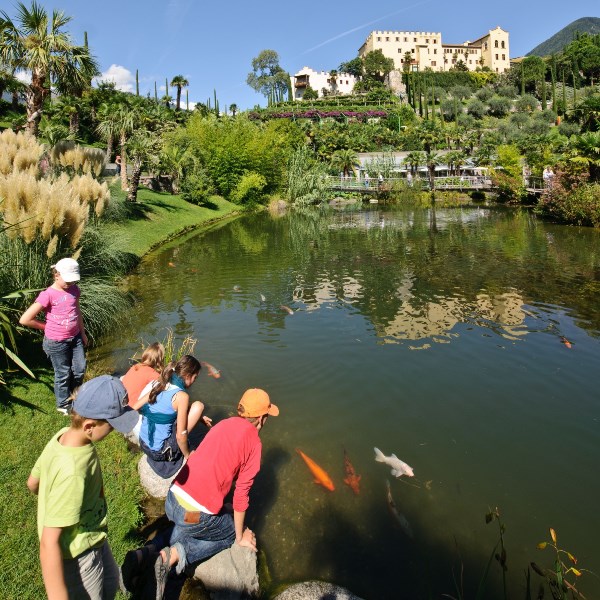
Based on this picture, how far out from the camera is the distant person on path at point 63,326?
5621 millimetres

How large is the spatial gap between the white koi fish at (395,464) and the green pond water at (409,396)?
0.09 metres

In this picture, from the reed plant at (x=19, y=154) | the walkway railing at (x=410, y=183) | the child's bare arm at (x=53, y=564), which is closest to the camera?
the child's bare arm at (x=53, y=564)

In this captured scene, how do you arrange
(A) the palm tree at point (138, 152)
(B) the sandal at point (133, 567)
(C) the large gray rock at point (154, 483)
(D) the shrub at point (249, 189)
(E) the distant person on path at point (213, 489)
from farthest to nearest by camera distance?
(D) the shrub at point (249, 189) < (A) the palm tree at point (138, 152) < (C) the large gray rock at point (154, 483) < (E) the distant person on path at point (213, 489) < (B) the sandal at point (133, 567)

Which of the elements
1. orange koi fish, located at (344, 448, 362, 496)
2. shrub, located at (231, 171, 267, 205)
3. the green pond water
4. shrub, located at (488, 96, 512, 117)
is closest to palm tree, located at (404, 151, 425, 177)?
shrub, located at (231, 171, 267, 205)

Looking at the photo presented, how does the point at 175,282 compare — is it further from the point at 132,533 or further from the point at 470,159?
the point at 470,159

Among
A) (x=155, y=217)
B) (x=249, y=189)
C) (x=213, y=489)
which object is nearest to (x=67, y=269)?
(x=213, y=489)

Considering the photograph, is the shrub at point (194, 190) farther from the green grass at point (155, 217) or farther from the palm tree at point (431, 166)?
the palm tree at point (431, 166)

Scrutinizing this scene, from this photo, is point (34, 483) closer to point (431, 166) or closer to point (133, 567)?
point (133, 567)

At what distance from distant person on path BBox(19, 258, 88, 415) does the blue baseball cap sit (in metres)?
3.38

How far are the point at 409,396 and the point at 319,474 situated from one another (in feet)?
8.94

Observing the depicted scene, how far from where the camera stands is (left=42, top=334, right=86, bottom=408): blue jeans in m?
5.80


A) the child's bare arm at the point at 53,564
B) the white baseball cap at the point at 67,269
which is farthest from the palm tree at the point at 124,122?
the child's bare arm at the point at 53,564

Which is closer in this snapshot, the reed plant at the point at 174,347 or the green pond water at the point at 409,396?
the green pond water at the point at 409,396

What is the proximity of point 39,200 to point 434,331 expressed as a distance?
330 inches
